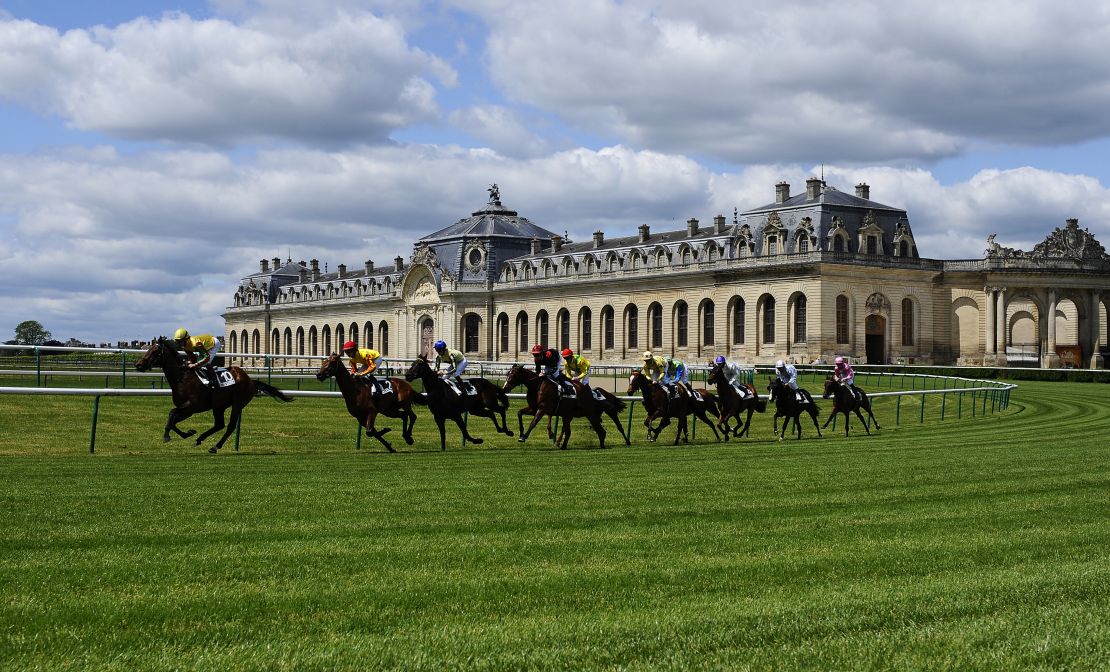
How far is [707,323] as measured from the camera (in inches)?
3204

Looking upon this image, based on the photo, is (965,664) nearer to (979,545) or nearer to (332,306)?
(979,545)

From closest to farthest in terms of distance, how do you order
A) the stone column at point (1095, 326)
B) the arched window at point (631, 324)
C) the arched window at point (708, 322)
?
the stone column at point (1095, 326) → the arched window at point (708, 322) → the arched window at point (631, 324)

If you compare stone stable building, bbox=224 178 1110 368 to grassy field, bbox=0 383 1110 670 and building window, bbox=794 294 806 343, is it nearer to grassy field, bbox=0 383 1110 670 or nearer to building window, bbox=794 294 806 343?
building window, bbox=794 294 806 343

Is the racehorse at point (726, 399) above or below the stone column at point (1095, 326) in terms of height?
below

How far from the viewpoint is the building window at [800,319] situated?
244ft

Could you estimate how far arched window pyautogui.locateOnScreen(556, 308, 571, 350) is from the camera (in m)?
92.4

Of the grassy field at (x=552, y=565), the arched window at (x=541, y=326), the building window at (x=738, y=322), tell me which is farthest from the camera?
the arched window at (x=541, y=326)

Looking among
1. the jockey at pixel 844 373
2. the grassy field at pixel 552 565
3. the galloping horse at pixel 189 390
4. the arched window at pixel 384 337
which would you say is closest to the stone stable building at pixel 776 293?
the arched window at pixel 384 337

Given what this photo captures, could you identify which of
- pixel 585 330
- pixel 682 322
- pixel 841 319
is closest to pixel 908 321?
pixel 841 319

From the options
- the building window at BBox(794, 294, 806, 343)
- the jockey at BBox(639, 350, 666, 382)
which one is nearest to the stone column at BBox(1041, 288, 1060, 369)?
the building window at BBox(794, 294, 806, 343)

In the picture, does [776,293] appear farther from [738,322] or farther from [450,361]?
[450,361]

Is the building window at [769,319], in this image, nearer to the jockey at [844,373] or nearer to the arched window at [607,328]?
the arched window at [607,328]

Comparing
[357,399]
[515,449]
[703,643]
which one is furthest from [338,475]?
[703,643]

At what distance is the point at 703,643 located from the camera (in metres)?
6.83
